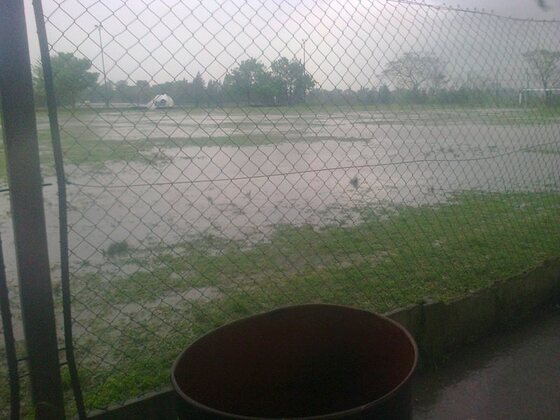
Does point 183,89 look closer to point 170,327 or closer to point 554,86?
point 170,327

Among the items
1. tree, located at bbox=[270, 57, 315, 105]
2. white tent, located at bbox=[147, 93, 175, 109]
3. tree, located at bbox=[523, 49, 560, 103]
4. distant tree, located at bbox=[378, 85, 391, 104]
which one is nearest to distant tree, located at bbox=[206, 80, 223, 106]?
white tent, located at bbox=[147, 93, 175, 109]

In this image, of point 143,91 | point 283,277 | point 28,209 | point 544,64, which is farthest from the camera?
point 544,64

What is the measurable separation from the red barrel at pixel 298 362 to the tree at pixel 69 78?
117 cm

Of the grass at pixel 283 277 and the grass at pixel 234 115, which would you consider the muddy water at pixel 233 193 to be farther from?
the grass at pixel 283 277

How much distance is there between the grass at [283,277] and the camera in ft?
10.1

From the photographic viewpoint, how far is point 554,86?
5.00 meters

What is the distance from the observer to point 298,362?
2301 millimetres

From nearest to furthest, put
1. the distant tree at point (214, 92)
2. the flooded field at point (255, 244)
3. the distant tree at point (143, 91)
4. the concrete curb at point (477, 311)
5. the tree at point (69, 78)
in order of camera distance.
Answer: the tree at point (69, 78) < the distant tree at point (143, 91) < the distant tree at point (214, 92) < the flooded field at point (255, 244) < the concrete curb at point (477, 311)

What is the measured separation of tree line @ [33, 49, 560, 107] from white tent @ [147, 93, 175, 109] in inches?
1.3

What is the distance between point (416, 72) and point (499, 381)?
207 cm

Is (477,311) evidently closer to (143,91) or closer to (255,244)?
(255,244)

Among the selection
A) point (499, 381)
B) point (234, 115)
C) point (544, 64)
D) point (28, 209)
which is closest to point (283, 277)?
point (234, 115)

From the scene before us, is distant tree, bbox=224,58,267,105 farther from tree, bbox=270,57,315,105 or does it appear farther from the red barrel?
the red barrel

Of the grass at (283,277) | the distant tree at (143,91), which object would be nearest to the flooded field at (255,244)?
the grass at (283,277)
